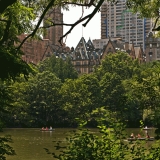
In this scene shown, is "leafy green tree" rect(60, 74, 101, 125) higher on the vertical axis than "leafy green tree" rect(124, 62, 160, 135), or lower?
lower

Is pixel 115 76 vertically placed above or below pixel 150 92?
above

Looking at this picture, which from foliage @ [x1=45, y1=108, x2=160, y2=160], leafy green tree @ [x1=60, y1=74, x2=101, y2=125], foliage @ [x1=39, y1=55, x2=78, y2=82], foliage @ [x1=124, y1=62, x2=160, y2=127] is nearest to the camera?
foliage @ [x1=45, y1=108, x2=160, y2=160]

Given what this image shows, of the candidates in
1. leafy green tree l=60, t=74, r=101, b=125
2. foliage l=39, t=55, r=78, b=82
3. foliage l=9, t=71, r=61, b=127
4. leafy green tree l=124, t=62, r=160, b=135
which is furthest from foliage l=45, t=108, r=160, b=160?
foliage l=39, t=55, r=78, b=82

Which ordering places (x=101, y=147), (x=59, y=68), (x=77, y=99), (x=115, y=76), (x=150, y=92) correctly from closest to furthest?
(x=101, y=147) < (x=150, y=92) < (x=77, y=99) < (x=115, y=76) < (x=59, y=68)

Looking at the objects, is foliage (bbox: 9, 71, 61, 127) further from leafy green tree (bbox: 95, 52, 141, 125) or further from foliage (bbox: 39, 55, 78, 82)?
foliage (bbox: 39, 55, 78, 82)

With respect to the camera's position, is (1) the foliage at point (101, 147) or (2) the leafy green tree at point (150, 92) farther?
(2) the leafy green tree at point (150, 92)

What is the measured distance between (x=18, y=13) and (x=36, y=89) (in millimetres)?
71928

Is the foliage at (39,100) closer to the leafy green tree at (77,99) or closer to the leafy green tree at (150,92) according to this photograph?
the leafy green tree at (77,99)

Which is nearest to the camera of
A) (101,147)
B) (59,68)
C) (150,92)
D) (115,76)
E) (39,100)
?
(101,147)

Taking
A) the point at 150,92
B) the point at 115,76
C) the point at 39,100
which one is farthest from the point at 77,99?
the point at 150,92

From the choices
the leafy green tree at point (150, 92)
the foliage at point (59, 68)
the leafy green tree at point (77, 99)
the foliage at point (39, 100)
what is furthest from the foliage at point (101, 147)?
the foliage at point (59, 68)

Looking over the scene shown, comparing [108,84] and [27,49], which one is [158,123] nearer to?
[108,84]

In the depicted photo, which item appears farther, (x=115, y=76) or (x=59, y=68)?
(x=59, y=68)

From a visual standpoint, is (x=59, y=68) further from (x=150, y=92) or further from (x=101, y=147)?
(x=101, y=147)
